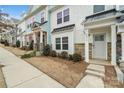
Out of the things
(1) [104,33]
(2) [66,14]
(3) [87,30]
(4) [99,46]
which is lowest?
(4) [99,46]

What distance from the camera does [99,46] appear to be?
9.45 metres

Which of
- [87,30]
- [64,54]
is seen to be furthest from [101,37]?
[64,54]

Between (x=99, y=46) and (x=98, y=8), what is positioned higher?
(x=98, y=8)

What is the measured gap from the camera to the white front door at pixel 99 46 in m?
9.16

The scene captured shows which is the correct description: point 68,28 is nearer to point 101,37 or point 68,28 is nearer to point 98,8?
point 101,37

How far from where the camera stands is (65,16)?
11.8 m

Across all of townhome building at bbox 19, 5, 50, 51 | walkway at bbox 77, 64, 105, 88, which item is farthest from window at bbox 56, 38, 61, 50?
walkway at bbox 77, 64, 105, 88

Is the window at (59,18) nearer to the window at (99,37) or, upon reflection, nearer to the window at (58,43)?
the window at (58,43)

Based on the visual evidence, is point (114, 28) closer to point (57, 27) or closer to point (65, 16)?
point (65, 16)

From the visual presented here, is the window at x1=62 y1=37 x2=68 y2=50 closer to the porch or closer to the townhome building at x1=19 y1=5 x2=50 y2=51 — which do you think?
the porch

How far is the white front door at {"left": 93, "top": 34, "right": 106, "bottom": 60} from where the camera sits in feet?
30.0

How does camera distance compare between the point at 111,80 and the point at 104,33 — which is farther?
the point at 104,33
